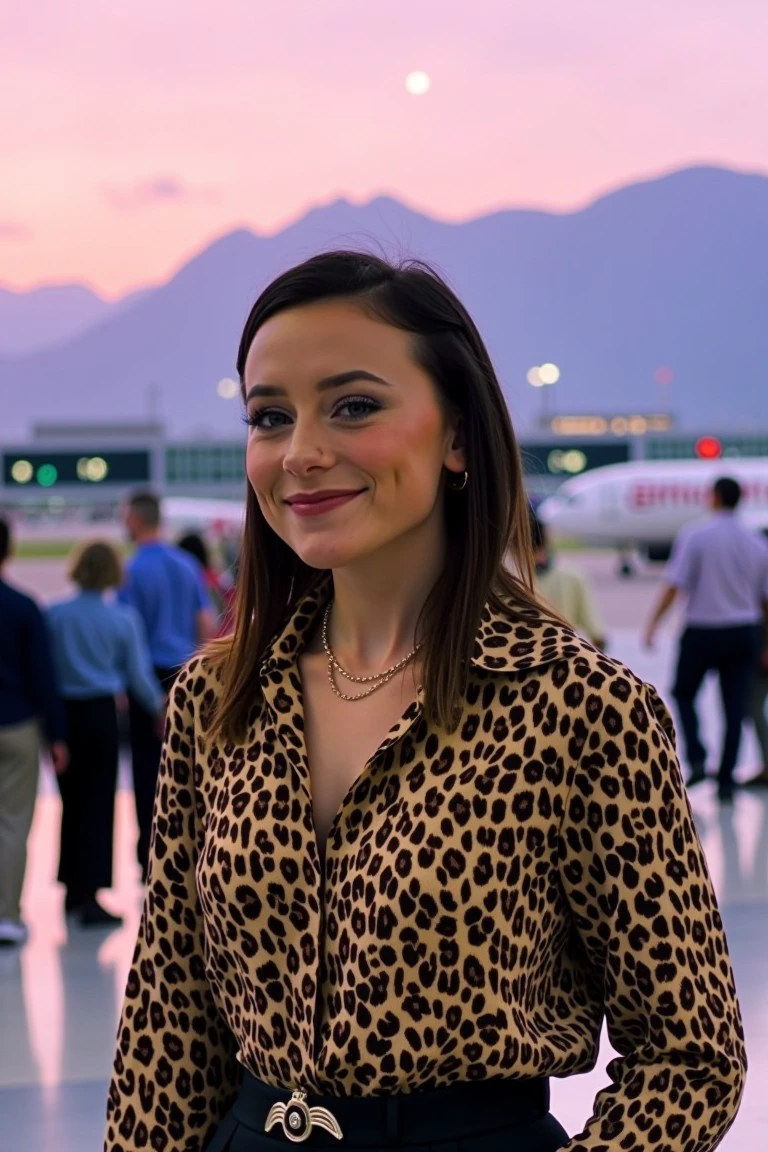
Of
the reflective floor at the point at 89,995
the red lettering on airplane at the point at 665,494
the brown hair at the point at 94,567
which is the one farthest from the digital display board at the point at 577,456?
Result: the brown hair at the point at 94,567

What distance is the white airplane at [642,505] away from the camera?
41125mm

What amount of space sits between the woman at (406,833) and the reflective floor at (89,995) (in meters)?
3.16

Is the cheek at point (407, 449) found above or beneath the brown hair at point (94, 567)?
above

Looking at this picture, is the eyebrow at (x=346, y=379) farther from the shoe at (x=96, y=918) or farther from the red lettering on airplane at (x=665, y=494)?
the red lettering on airplane at (x=665, y=494)

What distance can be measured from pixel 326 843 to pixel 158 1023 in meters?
0.31

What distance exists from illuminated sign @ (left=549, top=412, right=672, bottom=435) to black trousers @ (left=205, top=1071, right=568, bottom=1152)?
380 feet

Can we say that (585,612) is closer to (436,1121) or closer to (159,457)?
(436,1121)

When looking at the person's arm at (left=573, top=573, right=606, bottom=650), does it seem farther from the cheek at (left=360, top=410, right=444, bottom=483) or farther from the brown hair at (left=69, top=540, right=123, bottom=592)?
the cheek at (left=360, top=410, right=444, bottom=483)

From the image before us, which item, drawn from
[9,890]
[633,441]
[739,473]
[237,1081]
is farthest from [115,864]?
[633,441]

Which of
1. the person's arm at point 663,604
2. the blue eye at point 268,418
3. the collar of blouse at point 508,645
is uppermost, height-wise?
the blue eye at point 268,418

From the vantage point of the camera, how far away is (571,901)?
1.66 metres

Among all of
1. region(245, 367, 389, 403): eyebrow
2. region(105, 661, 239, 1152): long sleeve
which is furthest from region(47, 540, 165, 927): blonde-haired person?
region(245, 367, 389, 403): eyebrow

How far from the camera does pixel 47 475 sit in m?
71.2

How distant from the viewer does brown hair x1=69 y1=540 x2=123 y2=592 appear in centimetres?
766
